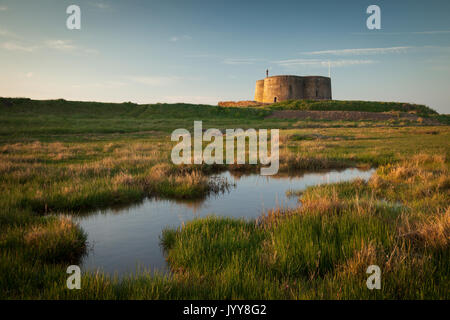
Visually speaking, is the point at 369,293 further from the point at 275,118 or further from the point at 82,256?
the point at 275,118

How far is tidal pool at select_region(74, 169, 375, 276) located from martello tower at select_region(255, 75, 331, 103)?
6650cm

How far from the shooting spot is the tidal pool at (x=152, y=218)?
4762 mm

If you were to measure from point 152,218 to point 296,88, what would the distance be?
241 ft

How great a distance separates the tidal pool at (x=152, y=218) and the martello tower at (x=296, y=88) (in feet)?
Result: 218

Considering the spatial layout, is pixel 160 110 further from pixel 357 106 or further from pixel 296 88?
pixel 357 106

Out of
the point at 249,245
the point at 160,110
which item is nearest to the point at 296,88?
the point at 160,110

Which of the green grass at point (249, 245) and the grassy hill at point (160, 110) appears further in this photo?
the grassy hill at point (160, 110)

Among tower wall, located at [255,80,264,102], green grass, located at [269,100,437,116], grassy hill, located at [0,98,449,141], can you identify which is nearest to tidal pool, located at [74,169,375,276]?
grassy hill, located at [0,98,449,141]

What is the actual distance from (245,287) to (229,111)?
5156 cm

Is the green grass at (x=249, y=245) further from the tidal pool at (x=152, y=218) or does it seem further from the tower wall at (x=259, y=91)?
the tower wall at (x=259, y=91)

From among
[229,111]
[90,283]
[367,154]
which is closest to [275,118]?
[229,111]

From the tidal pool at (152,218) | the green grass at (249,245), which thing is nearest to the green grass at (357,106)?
the tidal pool at (152,218)

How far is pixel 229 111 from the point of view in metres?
53.8
